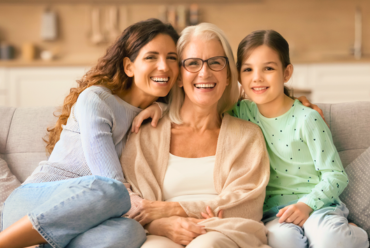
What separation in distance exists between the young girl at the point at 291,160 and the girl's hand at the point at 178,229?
308 mm

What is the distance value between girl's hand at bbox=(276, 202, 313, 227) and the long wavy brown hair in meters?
0.89

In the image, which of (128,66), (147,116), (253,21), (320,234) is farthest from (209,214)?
(253,21)

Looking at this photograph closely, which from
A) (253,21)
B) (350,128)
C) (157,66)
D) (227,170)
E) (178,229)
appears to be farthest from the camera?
(253,21)

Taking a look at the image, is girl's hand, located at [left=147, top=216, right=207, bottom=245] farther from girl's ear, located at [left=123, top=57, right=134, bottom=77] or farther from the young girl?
girl's ear, located at [left=123, top=57, right=134, bottom=77]

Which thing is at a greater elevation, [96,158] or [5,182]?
[96,158]

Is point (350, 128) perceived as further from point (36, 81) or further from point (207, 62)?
point (36, 81)

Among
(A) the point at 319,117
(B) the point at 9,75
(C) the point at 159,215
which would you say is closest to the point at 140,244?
(C) the point at 159,215

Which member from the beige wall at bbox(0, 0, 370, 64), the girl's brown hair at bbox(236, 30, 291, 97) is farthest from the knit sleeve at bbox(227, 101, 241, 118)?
the beige wall at bbox(0, 0, 370, 64)

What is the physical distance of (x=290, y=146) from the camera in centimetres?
163

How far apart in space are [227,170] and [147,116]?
42 centimetres

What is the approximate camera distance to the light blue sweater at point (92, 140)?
1.47m

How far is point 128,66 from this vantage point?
1769 mm

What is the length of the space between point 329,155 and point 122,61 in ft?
3.32

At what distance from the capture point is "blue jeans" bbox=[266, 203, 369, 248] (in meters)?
1.36
